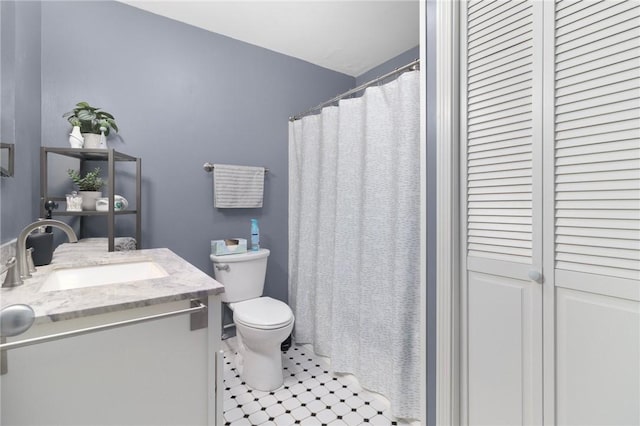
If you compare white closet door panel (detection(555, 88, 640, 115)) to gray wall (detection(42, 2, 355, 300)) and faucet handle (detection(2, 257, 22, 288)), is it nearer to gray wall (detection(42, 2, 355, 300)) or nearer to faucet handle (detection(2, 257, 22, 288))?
faucet handle (detection(2, 257, 22, 288))

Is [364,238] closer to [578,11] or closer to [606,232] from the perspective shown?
[606,232]

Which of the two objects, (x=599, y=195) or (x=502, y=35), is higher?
(x=502, y=35)

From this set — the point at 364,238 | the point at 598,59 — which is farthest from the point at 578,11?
the point at 364,238

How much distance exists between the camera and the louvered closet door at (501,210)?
1.02 m

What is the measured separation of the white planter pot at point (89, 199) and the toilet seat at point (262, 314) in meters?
0.95

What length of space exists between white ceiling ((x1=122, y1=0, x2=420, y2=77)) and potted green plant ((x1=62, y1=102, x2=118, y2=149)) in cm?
77

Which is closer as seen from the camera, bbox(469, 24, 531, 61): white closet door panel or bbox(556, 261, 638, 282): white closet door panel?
bbox(556, 261, 638, 282): white closet door panel

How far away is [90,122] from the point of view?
5.16ft

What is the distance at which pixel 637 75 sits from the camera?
811mm

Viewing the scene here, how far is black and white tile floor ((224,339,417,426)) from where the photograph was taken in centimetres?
152

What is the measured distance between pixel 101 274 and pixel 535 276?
165cm

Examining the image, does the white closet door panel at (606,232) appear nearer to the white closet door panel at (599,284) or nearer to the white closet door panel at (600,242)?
the white closet door panel at (600,242)

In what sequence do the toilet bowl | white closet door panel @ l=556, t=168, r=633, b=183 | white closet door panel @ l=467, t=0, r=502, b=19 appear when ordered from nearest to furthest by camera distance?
white closet door panel @ l=556, t=168, r=633, b=183 < white closet door panel @ l=467, t=0, r=502, b=19 < the toilet bowl

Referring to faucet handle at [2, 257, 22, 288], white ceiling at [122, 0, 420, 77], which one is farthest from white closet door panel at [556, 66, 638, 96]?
faucet handle at [2, 257, 22, 288]
